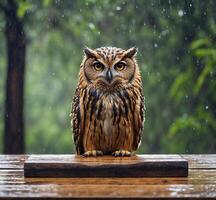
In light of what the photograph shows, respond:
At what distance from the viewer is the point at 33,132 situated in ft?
20.8

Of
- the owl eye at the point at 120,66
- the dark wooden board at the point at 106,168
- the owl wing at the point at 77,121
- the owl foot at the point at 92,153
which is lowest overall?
the dark wooden board at the point at 106,168

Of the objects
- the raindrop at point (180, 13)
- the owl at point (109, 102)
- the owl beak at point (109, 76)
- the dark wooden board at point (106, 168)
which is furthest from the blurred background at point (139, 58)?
the dark wooden board at point (106, 168)

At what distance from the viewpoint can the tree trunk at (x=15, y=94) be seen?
3973 mm

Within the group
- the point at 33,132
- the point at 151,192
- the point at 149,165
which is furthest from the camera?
the point at 33,132

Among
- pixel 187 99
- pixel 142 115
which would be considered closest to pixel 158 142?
pixel 187 99

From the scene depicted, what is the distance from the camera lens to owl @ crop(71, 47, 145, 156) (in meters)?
2.35

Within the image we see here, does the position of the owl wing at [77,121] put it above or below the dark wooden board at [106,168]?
above

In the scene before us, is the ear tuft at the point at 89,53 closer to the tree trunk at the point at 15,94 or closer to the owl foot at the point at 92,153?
the owl foot at the point at 92,153

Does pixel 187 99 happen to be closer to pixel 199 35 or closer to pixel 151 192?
pixel 199 35

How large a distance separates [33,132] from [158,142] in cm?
137

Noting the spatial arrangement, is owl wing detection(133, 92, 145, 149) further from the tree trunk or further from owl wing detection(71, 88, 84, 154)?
the tree trunk

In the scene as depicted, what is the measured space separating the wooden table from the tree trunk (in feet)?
5.58

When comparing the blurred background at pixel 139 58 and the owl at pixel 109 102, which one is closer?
the owl at pixel 109 102

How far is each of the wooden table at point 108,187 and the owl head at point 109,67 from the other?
0.45 meters
